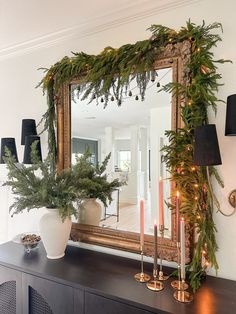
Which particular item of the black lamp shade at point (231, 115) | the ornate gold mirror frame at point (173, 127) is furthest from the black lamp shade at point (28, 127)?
the black lamp shade at point (231, 115)

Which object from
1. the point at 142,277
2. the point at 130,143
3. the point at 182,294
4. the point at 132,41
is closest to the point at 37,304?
the point at 142,277

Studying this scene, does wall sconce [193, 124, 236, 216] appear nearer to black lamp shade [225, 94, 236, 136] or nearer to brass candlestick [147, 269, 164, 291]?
black lamp shade [225, 94, 236, 136]

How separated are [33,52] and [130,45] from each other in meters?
1.00

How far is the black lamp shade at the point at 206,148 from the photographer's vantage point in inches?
49.3

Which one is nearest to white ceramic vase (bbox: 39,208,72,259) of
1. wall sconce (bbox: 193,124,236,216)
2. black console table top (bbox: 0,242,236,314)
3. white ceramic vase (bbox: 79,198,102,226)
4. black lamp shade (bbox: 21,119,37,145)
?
black console table top (bbox: 0,242,236,314)

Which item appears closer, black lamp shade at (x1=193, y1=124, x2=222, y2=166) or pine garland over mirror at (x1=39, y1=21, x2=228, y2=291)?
black lamp shade at (x1=193, y1=124, x2=222, y2=166)

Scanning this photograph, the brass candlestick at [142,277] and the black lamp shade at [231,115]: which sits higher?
the black lamp shade at [231,115]

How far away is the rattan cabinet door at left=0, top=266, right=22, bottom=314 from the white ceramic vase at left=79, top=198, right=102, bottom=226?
1.82ft

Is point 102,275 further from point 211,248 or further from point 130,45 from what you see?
point 130,45

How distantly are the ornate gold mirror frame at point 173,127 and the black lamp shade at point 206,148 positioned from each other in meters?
0.30

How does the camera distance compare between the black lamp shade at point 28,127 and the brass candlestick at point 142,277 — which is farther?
the black lamp shade at point 28,127

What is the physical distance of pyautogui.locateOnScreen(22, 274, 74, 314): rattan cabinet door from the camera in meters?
1.40

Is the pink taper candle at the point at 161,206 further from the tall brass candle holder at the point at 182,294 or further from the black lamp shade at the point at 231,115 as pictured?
the black lamp shade at the point at 231,115

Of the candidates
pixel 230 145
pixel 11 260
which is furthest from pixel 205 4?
pixel 11 260
